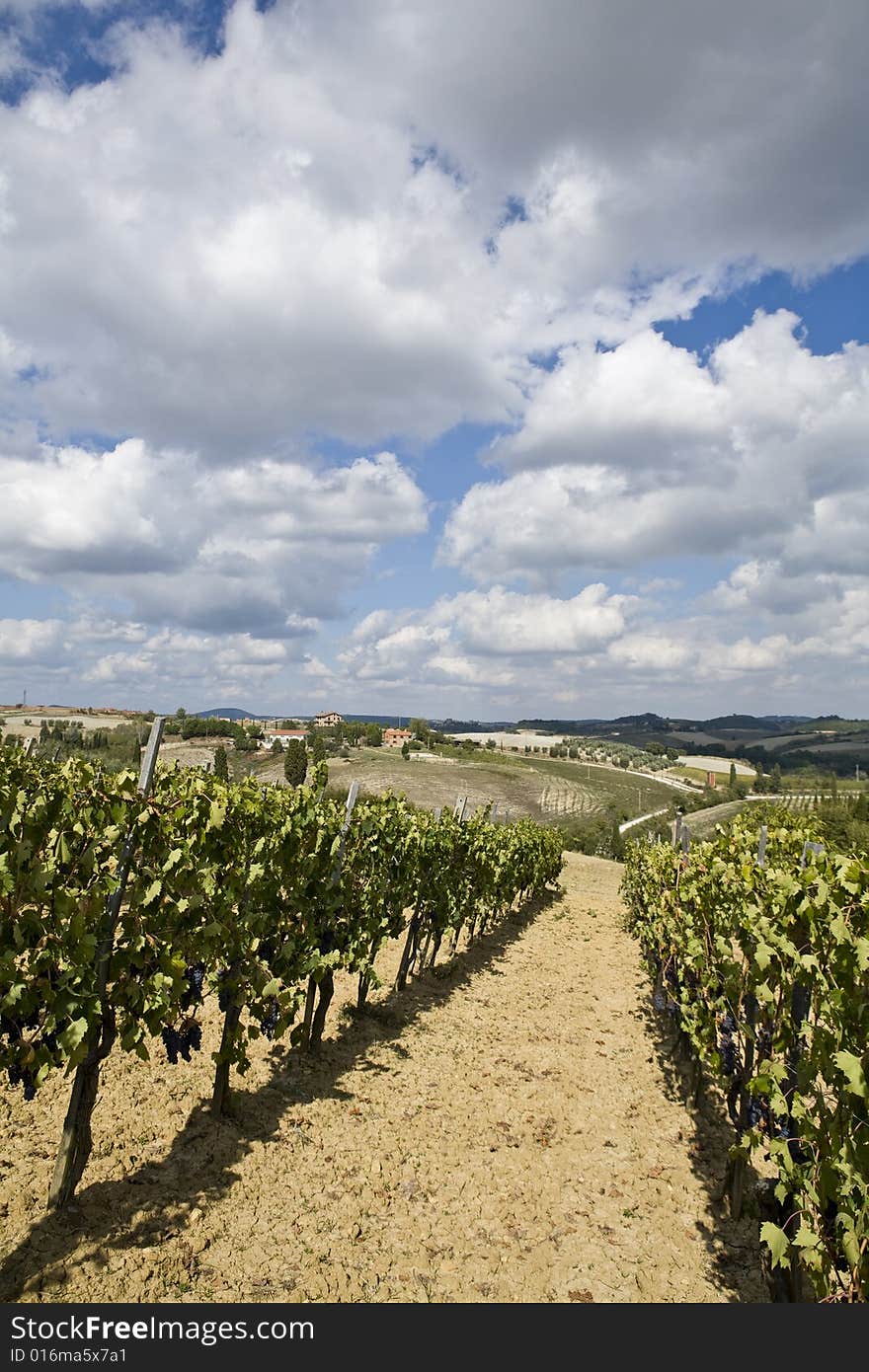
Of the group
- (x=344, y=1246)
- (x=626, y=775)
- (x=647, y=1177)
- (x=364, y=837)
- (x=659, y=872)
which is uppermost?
(x=364, y=837)

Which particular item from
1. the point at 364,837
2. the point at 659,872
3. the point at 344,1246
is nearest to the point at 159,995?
the point at 344,1246

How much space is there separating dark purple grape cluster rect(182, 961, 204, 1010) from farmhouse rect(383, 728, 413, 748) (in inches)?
4444

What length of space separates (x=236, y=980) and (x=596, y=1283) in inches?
123

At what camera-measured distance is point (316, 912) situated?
23.1 feet

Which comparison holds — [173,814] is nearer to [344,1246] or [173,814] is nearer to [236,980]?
[236,980]

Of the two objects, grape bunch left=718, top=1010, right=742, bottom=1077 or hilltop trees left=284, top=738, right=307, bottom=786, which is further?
hilltop trees left=284, top=738, right=307, bottom=786

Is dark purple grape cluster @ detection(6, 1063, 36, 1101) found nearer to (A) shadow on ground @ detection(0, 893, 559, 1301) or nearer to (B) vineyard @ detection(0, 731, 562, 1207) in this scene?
(B) vineyard @ detection(0, 731, 562, 1207)

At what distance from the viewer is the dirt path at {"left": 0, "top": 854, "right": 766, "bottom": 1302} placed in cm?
392

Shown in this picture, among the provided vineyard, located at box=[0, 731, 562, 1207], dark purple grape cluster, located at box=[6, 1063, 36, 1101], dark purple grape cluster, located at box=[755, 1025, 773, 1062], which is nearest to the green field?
vineyard, located at box=[0, 731, 562, 1207]

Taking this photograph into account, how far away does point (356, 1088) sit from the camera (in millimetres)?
6441

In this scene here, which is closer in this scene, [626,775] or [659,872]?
[659,872]

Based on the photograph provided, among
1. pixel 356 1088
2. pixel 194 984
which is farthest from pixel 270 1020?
pixel 356 1088

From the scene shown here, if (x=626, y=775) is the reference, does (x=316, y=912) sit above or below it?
above

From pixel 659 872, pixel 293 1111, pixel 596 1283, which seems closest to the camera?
A: pixel 596 1283
